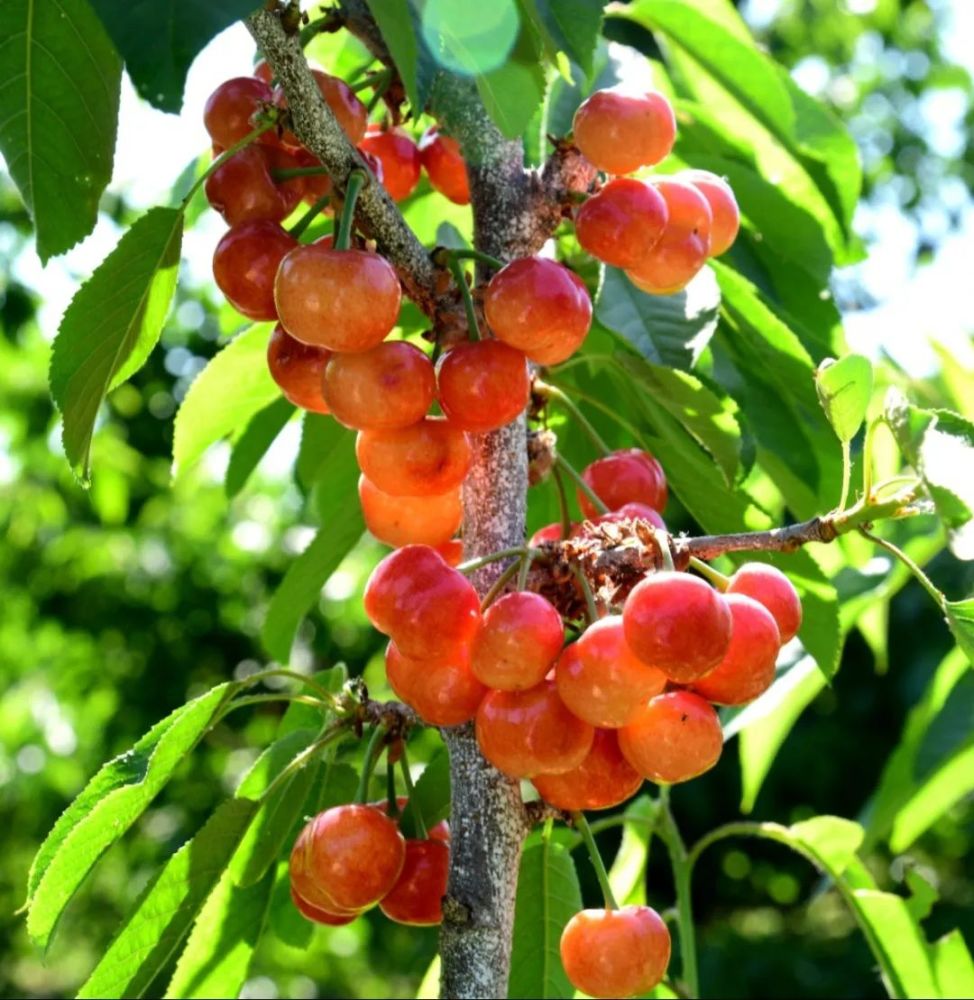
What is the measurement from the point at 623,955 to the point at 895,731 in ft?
15.2

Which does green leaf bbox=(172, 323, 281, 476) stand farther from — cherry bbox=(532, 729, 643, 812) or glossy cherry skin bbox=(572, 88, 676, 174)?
cherry bbox=(532, 729, 643, 812)

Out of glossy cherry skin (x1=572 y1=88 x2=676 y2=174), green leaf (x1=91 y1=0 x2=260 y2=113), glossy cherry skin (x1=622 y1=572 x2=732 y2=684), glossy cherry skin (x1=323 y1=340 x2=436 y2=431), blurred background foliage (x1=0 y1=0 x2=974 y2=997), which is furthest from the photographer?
blurred background foliage (x1=0 y1=0 x2=974 y2=997)

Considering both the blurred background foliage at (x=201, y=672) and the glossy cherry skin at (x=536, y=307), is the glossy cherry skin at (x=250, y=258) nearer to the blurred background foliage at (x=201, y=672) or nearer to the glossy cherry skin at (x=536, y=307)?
the glossy cherry skin at (x=536, y=307)

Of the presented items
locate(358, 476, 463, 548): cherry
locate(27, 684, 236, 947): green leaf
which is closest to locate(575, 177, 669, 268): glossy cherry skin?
locate(358, 476, 463, 548): cherry

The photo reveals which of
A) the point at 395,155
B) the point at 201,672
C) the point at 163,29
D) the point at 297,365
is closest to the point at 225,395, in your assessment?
the point at 395,155

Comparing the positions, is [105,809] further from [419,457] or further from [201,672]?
[201,672]

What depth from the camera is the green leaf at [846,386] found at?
93 cm

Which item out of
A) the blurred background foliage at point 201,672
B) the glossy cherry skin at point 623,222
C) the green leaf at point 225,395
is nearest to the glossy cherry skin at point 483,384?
the glossy cherry skin at point 623,222

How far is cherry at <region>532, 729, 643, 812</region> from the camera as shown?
0.96 m

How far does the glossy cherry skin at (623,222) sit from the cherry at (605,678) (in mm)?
300

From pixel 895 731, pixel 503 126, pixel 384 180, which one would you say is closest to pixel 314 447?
pixel 384 180

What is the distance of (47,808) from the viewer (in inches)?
247

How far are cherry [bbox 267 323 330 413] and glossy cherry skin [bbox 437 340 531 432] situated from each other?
98 mm

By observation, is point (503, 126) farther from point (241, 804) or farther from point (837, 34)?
point (837, 34)
